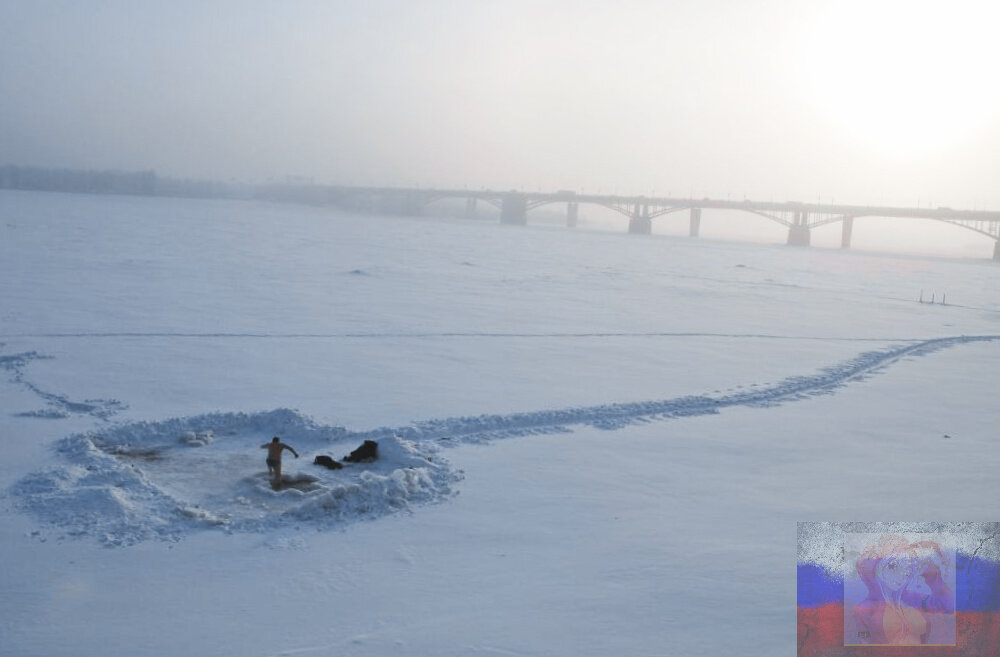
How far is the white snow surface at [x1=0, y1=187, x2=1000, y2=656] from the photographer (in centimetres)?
487

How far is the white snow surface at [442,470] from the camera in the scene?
4.87 meters

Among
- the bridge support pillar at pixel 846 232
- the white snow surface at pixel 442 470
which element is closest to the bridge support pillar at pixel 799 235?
the bridge support pillar at pixel 846 232

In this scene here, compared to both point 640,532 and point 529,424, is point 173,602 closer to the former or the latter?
point 640,532

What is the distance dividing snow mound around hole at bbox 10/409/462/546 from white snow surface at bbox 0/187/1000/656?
28 mm

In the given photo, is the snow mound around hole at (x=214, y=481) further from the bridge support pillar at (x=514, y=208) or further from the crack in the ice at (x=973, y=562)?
the bridge support pillar at (x=514, y=208)

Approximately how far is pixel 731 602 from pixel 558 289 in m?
21.4

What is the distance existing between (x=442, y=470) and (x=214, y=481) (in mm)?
1926

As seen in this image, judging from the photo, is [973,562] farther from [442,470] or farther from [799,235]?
[799,235]

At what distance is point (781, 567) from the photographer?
572cm

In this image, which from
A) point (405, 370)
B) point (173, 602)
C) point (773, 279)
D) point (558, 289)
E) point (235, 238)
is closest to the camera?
point (173, 602)

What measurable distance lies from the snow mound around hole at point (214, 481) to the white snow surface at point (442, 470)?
0.09ft

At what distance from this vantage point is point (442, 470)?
25.0ft

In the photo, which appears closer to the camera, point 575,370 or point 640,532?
point 640,532

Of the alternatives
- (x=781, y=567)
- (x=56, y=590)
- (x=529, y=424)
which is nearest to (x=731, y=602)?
(x=781, y=567)
